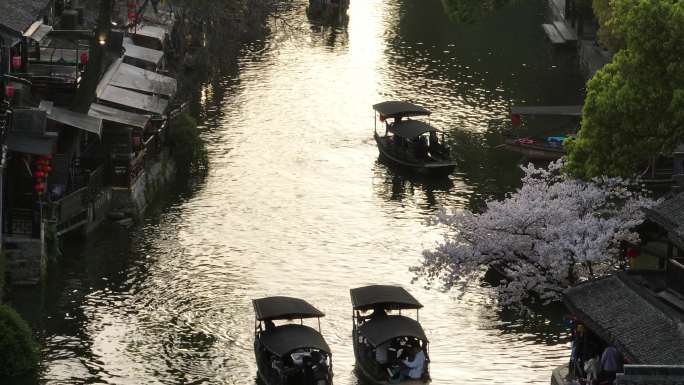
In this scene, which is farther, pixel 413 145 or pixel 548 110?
pixel 548 110

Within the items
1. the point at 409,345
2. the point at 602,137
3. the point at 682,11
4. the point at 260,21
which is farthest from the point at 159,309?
the point at 260,21

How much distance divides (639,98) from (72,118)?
24102 millimetres

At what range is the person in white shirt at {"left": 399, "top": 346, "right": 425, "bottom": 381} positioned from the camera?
2282 inches

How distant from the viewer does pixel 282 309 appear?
197 ft

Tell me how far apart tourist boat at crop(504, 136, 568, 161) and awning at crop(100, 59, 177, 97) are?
18.4m

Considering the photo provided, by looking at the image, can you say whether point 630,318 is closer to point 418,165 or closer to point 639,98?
point 639,98

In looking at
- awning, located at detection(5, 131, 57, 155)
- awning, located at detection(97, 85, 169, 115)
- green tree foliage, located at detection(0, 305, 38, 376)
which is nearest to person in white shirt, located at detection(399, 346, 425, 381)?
green tree foliage, located at detection(0, 305, 38, 376)

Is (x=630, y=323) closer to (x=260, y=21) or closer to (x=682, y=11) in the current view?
(x=682, y=11)

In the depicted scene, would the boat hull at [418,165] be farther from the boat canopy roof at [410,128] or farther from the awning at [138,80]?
the awning at [138,80]

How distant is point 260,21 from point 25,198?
39.5 m

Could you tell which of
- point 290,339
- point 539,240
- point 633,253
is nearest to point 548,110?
point 539,240

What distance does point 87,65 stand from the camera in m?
73.6

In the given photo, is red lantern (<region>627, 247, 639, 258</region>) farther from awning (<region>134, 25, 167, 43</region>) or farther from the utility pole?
awning (<region>134, 25, 167, 43</region>)

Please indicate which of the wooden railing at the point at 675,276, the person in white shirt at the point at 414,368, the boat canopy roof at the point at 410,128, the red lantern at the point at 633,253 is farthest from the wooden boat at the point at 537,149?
the wooden railing at the point at 675,276
